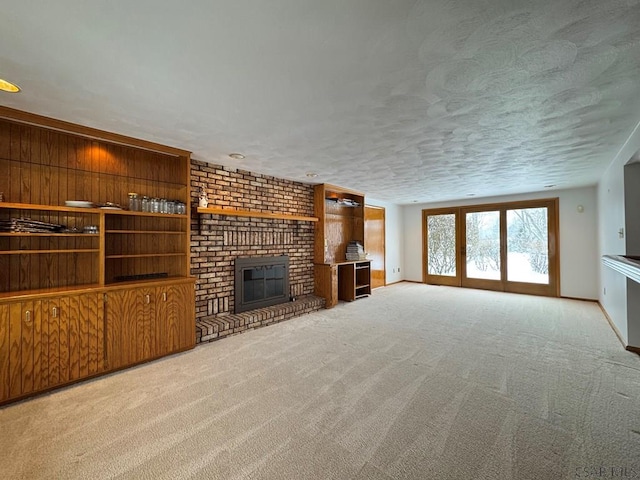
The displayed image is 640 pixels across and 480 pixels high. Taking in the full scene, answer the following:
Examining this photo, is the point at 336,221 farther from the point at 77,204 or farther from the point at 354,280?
the point at 77,204

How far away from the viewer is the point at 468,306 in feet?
17.9

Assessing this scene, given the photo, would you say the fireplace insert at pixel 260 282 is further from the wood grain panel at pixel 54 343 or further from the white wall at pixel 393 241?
the white wall at pixel 393 241

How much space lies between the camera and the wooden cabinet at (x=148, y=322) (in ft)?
9.33

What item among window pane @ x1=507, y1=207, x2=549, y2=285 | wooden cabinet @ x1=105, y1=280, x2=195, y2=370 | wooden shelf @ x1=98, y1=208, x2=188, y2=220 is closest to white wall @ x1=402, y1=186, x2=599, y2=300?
window pane @ x1=507, y1=207, x2=549, y2=285

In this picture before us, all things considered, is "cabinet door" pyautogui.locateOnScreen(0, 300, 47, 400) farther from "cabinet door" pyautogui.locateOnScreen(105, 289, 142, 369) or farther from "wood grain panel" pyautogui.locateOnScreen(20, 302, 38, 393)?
"cabinet door" pyautogui.locateOnScreen(105, 289, 142, 369)

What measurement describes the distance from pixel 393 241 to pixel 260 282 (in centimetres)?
480

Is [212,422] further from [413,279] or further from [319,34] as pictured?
[413,279]

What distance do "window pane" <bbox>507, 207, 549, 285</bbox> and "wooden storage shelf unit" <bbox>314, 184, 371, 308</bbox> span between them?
3.57 m

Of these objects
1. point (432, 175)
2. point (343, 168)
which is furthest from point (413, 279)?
point (343, 168)

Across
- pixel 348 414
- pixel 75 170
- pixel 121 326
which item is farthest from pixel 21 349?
pixel 348 414

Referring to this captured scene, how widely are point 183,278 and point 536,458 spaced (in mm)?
3579

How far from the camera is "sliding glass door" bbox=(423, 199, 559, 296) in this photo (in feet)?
20.8

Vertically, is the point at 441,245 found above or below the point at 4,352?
above

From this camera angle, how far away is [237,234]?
14.7ft
